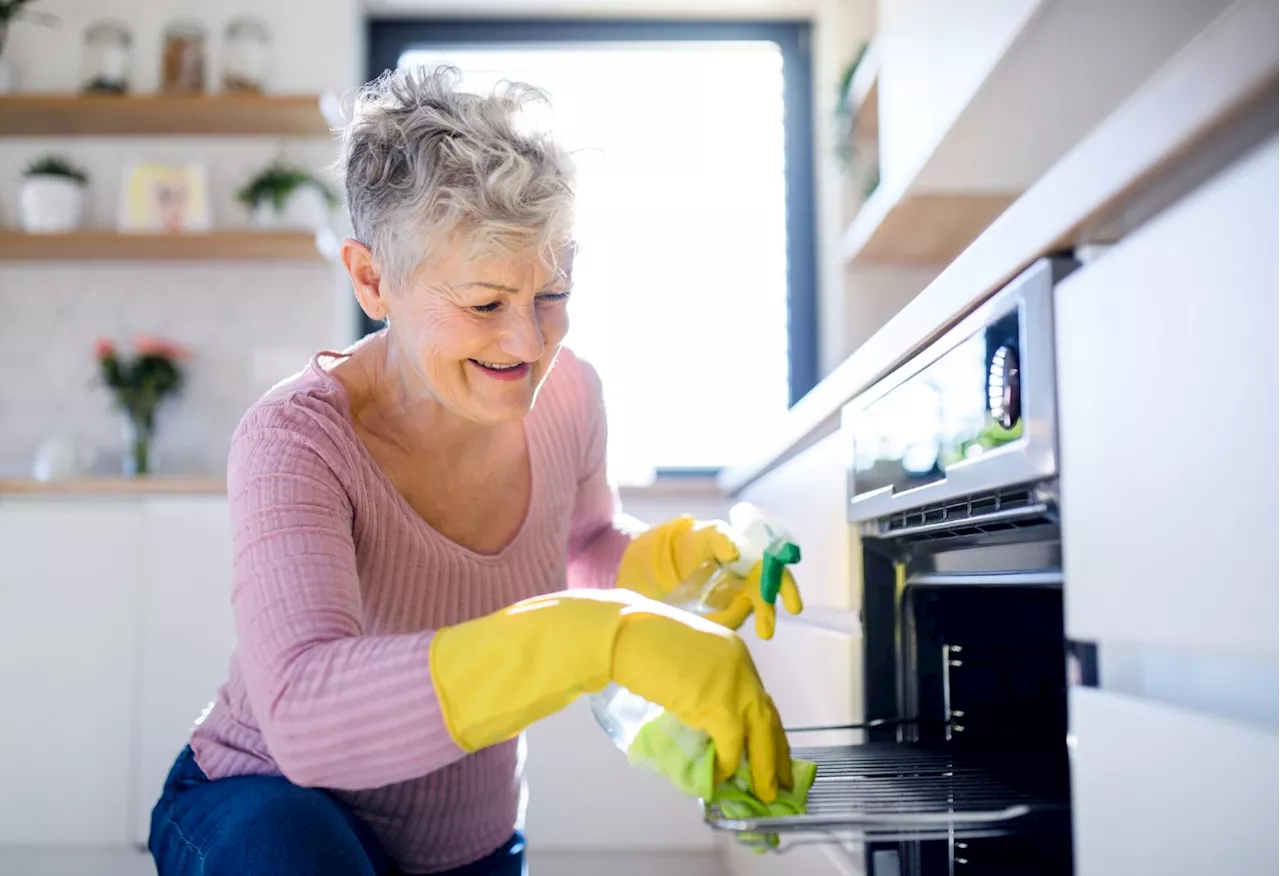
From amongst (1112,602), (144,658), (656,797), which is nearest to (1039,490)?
(1112,602)

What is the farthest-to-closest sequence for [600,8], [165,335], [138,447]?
[600,8]
[165,335]
[138,447]

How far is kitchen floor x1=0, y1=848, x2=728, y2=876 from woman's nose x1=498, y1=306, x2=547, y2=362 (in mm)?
1664

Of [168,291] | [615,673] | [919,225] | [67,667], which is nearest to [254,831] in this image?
[615,673]

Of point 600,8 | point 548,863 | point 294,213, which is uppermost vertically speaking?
point 600,8

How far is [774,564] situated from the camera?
100 cm

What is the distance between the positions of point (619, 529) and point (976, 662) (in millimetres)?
514

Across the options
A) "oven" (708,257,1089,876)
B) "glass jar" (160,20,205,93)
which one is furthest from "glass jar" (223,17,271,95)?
"oven" (708,257,1089,876)

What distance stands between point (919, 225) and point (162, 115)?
1838 millimetres

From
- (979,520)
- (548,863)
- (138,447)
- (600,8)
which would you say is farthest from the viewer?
(600,8)

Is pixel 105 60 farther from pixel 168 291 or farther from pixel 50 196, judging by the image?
pixel 168 291

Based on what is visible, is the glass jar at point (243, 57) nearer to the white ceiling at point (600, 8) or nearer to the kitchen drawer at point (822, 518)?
the white ceiling at point (600, 8)

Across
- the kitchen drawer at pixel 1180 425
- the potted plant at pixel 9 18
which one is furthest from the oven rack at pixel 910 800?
the potted plant at pixel 9 18

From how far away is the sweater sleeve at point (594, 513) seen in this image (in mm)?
1425

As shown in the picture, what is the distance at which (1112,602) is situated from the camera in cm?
59
